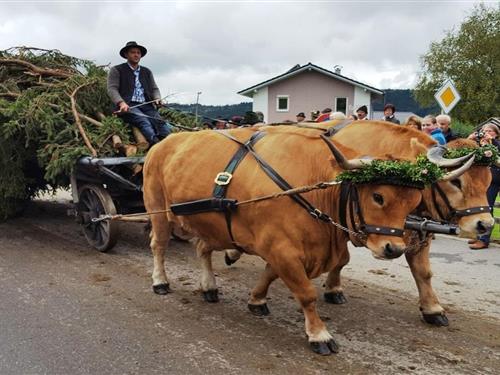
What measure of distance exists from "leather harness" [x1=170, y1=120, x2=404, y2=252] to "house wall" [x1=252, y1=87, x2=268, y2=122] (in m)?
34.6

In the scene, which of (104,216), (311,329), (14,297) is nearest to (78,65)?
(104,216)

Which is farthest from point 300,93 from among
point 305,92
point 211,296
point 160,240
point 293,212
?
point 293,212

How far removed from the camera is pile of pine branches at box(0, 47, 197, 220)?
274 inches

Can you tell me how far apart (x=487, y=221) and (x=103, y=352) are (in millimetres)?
3245

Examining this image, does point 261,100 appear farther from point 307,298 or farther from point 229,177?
point 307,298

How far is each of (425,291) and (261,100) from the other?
35521 mm

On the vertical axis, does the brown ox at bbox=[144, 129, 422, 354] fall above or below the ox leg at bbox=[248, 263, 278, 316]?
above

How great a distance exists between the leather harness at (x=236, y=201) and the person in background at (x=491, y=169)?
9.65 feet

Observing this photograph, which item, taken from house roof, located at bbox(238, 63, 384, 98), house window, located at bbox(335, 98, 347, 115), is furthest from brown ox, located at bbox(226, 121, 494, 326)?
house window, located at bbox(335, 98, 347, 115)

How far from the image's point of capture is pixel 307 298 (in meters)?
4.01

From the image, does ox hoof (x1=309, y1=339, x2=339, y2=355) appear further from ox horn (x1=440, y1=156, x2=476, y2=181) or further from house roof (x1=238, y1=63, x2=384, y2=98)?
house roof (x1=238, y1=63, x2=384, y2=98)

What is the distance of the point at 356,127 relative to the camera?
4328 millimetres

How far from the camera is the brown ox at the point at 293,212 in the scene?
3625 millimetres

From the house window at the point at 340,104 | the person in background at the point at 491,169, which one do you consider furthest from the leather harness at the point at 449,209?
the house window at the point at 340,104
